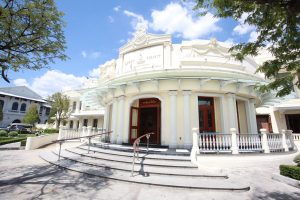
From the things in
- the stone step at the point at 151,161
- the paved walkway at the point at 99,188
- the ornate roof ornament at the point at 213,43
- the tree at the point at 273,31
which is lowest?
the paved walkway at the point at 99,188

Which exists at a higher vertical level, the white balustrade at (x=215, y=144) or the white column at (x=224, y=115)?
the white column at (x=224, y=115)

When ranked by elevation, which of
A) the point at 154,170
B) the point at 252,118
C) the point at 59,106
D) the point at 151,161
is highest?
the point at 59,106

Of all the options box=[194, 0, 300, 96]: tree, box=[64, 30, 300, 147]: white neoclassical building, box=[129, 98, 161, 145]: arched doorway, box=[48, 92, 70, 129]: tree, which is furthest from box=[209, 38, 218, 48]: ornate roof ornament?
box=[48, 92, 70, 129]: tree

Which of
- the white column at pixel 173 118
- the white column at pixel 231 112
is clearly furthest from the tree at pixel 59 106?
the white column at pixel 231 112

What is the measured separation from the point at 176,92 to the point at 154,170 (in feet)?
16.6

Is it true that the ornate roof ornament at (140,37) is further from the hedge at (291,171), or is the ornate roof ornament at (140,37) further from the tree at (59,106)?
the tree at (59,106)

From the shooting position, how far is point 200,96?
10.4 metres

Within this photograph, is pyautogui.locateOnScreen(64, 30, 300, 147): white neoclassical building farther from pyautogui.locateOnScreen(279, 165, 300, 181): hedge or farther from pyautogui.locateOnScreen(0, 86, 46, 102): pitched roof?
Answer: pyautogui.locateOnScreen(0, 86, 46, 102): pitched roof

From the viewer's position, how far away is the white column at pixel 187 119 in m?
9.25

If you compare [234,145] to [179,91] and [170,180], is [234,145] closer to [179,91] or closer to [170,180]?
[170,180]

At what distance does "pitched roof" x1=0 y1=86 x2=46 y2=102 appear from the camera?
36562mm

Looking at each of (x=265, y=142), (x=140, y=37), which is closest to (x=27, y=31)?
(x=140, y=37)

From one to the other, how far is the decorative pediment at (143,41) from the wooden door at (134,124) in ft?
17.9

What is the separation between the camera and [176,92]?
9898 mm
